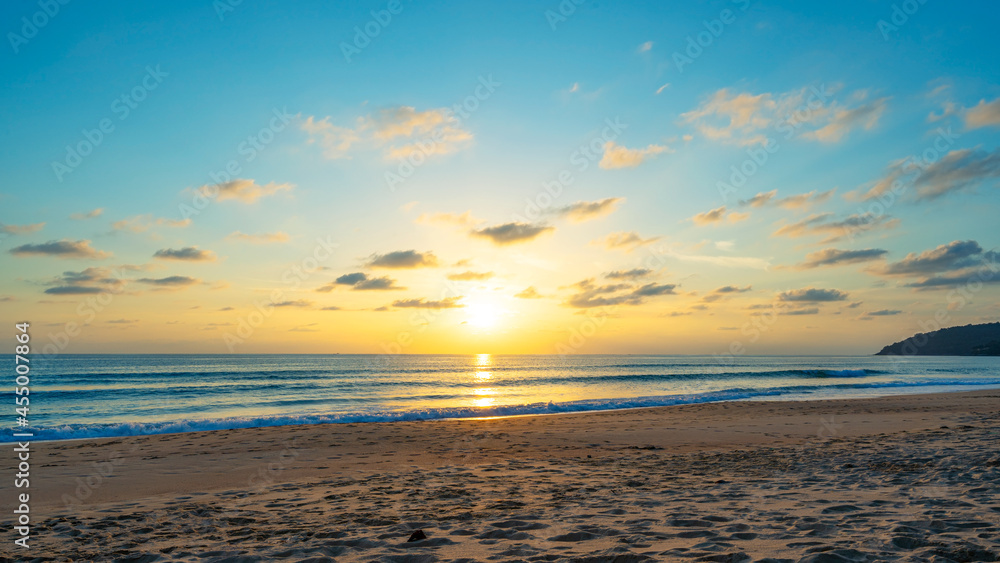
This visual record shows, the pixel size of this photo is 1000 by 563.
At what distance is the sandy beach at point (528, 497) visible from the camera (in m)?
4.77

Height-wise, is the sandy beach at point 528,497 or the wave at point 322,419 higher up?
the sandy beach at point 528,497

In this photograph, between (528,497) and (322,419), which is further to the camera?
(322,419)

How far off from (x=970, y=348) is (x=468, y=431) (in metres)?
214

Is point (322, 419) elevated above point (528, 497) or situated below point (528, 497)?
below

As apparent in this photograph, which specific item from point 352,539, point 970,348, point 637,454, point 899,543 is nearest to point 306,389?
point 637,454

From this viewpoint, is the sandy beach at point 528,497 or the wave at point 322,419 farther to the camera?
the wave at point 322,419

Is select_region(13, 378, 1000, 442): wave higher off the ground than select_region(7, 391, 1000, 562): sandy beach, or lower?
lower

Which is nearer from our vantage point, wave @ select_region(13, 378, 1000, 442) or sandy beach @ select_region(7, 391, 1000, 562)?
sandy beach @ select_region(7, 391, 1000, 562)

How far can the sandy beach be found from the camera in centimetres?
477

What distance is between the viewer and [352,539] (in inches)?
206

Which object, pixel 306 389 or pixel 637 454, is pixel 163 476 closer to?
pixel 637 454

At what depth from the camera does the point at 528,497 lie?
7.11 m

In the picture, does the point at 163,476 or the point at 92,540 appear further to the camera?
the point at 163,476

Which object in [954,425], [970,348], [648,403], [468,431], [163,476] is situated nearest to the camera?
[163,476]
